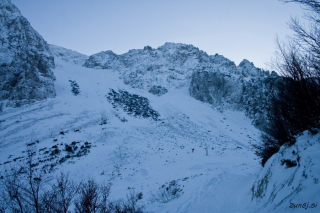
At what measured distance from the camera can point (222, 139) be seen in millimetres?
26906

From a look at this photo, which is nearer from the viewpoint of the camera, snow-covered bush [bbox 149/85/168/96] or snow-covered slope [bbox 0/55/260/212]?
snow-covered slope [bbox 0/55/260/212]

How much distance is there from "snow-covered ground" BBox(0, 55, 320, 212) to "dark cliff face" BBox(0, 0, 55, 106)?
116 inches

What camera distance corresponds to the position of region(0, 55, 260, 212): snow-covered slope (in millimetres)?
9523

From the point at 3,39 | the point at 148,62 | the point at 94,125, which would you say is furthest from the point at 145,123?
the point at 148,62

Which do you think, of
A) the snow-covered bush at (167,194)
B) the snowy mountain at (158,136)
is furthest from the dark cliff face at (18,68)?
the snow-covered bush at (167,194)

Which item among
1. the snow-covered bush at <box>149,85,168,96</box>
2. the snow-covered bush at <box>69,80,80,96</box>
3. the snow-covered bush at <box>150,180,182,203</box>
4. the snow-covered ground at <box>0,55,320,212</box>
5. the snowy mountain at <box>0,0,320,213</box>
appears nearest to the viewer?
the snowy mountain at <box>0,0,320,213</box>

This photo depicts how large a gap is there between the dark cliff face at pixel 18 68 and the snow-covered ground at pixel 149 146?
9.63ft

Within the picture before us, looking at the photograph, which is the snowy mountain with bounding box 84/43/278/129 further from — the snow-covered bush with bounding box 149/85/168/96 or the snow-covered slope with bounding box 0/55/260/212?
the snow-covered slope with bounding box 0/55/260/212

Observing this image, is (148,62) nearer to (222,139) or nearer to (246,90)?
(246,90)

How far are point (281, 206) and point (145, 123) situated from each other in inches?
1132

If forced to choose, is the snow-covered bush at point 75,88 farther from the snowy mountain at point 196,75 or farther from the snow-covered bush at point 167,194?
the snow-covered bush at point 167,194

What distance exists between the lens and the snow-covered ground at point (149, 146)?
29.6 ft

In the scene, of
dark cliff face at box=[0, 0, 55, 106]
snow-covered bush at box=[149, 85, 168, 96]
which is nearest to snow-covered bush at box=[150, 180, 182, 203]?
dark cliff face at box=[0, 0, 55, 106]

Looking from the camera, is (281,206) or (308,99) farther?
(308,99)
